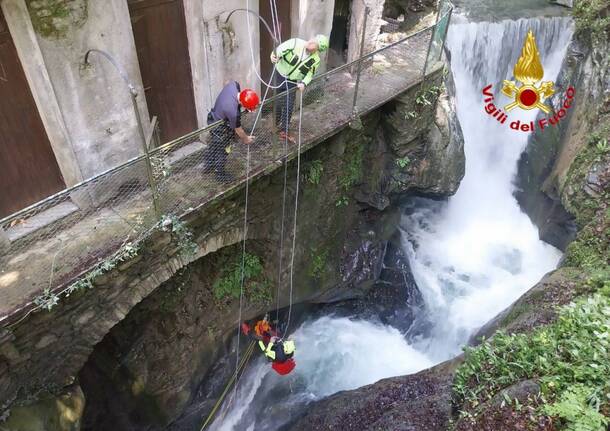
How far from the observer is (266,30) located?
7.79 meters

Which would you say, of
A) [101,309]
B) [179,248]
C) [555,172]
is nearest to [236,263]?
[179,248]

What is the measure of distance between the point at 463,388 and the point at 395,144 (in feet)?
18.7

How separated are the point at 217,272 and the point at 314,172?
2411 mm

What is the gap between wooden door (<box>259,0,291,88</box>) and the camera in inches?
294

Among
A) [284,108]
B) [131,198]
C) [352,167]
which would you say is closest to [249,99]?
[284,108]

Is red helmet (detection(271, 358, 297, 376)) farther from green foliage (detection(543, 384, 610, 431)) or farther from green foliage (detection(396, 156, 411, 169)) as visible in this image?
green foliage (detection(396, 156, 411, 169))

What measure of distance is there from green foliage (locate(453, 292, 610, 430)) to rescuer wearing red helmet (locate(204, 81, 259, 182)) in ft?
12.8

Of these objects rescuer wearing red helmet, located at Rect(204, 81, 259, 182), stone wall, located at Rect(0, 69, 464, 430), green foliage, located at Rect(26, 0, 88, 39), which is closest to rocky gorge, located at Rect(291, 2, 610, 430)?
stone wall, located at Rect(0, 69, 464, 430)

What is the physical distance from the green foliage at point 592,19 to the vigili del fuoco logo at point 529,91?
1.05 metres

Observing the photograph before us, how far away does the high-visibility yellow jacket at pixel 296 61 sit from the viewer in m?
6.27

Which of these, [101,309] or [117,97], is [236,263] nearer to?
[101,309]

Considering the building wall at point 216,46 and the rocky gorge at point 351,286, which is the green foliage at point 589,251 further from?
the building wall at point 216,46

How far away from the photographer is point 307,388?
9.07 m

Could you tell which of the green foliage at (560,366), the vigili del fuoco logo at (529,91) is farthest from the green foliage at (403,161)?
the green foliage at (560,366)
